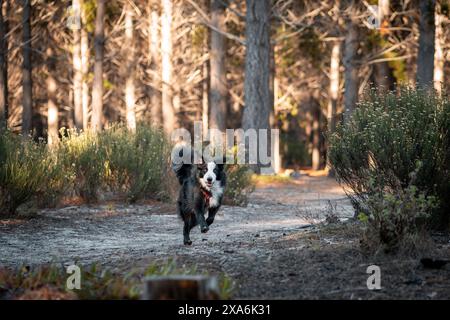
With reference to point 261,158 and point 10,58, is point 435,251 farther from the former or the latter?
point 10,58

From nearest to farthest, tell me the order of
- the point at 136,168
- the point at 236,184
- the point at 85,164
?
the point at 85,164 → the point at 136,168 → the point at 236,184

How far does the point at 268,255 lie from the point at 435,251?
5.17 feet

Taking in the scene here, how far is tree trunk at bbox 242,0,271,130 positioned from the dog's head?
39.9ft

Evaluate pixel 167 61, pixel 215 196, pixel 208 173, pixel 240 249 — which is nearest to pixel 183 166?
pixel 208 173

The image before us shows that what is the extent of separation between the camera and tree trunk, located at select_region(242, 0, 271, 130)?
71.6 feet

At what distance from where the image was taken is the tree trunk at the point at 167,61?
2745 centimetres

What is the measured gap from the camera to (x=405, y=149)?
9.21 m

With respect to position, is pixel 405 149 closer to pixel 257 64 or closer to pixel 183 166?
pixel 183 166

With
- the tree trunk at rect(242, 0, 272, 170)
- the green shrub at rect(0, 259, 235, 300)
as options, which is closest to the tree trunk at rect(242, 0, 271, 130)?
the tree trunk at rect(242, 0, 272, 170)

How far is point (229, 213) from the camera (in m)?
14.2

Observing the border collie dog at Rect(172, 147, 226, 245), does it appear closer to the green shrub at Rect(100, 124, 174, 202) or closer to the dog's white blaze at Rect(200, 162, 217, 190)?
the dog's white blaze at Rect(200, 162, 217, 190)

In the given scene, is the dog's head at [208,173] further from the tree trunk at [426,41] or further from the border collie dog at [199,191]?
the tree trunk at [426,41]

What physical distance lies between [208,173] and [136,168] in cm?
580

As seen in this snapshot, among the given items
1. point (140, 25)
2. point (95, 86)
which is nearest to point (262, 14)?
point (95, 86)
